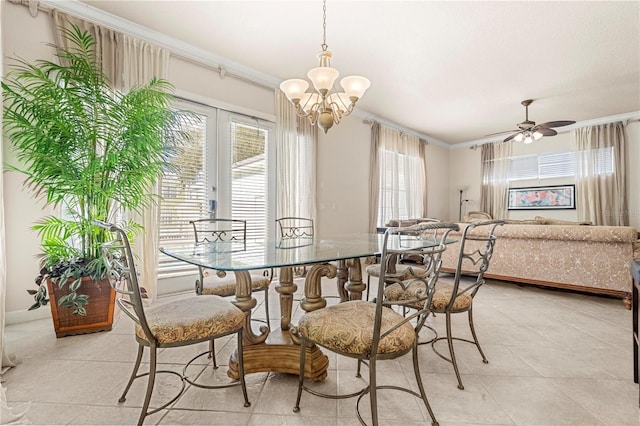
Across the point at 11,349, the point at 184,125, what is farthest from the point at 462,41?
the point at 11,349

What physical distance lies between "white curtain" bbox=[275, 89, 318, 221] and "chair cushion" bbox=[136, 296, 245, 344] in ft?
8.80

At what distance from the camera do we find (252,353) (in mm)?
1584

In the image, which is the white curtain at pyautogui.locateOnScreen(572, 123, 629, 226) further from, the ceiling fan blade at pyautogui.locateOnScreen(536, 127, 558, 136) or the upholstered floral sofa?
the upholstered floral sofa

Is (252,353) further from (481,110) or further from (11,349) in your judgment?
(481,110)

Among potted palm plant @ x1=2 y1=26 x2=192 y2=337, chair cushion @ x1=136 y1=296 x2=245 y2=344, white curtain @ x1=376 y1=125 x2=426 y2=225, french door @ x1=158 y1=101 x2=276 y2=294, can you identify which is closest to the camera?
chair cushion @ x1=136 y1=296 x2=245 y2=344

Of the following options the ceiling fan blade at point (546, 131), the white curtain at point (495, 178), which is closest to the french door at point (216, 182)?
the ceiling fan blade at point (546, 131)

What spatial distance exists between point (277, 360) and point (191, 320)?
1.80 ft

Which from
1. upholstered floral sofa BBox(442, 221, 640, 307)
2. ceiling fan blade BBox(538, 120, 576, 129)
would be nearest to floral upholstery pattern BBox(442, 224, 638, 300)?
upholstered floral sofa BBox(442, 221, 640, 307)

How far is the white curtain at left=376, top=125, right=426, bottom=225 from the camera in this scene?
595 cm

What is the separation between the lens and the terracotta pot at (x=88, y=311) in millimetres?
2141

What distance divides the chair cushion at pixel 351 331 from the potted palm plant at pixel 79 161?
6.05 feet

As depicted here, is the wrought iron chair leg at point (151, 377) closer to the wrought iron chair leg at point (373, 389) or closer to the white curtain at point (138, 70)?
the wrought iron chair leg at point (373, 389)

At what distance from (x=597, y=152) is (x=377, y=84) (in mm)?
4911

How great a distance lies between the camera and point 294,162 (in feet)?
14.0
